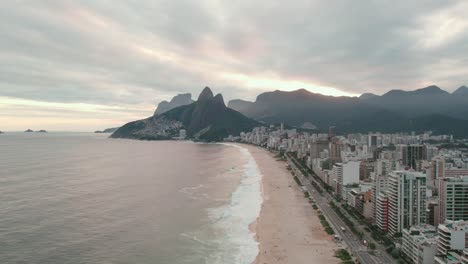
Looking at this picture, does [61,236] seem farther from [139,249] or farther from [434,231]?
[434,231]

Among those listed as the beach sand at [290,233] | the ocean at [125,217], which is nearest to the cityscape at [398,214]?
the beach sand at [290,233]

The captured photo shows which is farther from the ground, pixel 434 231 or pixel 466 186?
pixel 466 186

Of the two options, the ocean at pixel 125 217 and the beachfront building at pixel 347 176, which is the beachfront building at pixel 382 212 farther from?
the beachfront building at pixel 347 176

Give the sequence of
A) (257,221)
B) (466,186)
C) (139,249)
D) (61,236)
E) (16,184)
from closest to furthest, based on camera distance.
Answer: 1. (139,249)
2. (61,236)
3. (466,186)
4. (257,221)
5. (16,184)

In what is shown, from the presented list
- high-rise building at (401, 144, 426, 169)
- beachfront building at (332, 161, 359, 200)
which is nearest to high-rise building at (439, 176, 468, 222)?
beachfront building at (332, 161, 359, 200)

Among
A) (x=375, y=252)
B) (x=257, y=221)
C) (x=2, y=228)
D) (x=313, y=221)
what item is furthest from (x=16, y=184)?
(x=375, y=252)

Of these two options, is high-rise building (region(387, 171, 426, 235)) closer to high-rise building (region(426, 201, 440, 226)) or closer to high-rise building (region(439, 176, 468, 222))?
high-rise building (region(439, 176, 468, 222))

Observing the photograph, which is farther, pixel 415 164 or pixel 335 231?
pixel 415 164
